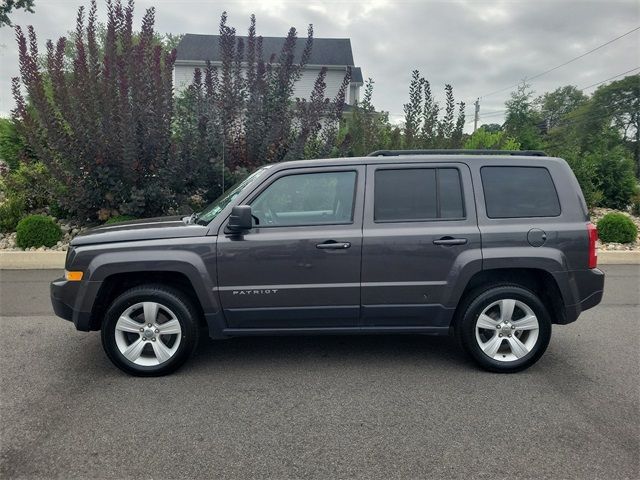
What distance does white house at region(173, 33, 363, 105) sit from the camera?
2697cm

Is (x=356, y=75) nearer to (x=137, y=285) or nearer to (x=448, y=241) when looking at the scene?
(x=448, y=241)

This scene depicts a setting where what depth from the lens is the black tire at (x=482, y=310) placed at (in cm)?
402

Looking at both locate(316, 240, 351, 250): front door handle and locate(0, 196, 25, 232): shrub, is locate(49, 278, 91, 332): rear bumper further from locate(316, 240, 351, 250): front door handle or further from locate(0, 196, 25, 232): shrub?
locate(0, 196, 25, 232): shrub

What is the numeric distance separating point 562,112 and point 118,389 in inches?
2857

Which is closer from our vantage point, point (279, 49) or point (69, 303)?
point (69, 303)

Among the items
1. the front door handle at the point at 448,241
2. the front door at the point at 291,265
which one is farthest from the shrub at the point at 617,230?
the front door at the point at 291,265

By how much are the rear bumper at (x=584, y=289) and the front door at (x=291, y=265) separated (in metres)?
1.84

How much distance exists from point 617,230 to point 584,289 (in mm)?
7291

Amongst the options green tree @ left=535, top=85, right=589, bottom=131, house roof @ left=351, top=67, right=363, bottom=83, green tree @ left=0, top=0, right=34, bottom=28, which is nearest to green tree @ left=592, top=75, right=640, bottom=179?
green tree @ left=535, top=85, right=589, bottom=131

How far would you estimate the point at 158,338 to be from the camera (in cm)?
397

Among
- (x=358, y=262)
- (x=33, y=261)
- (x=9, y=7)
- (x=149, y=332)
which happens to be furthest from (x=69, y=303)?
(x=9, y=7)

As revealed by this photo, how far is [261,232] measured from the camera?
396 cm

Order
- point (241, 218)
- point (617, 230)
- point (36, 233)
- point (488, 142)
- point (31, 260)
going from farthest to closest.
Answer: point (488, 142)
point (617, 230)
point (36, 233)
point (31, 260)
point (241, 218)

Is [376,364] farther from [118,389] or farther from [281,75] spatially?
[281,75]
